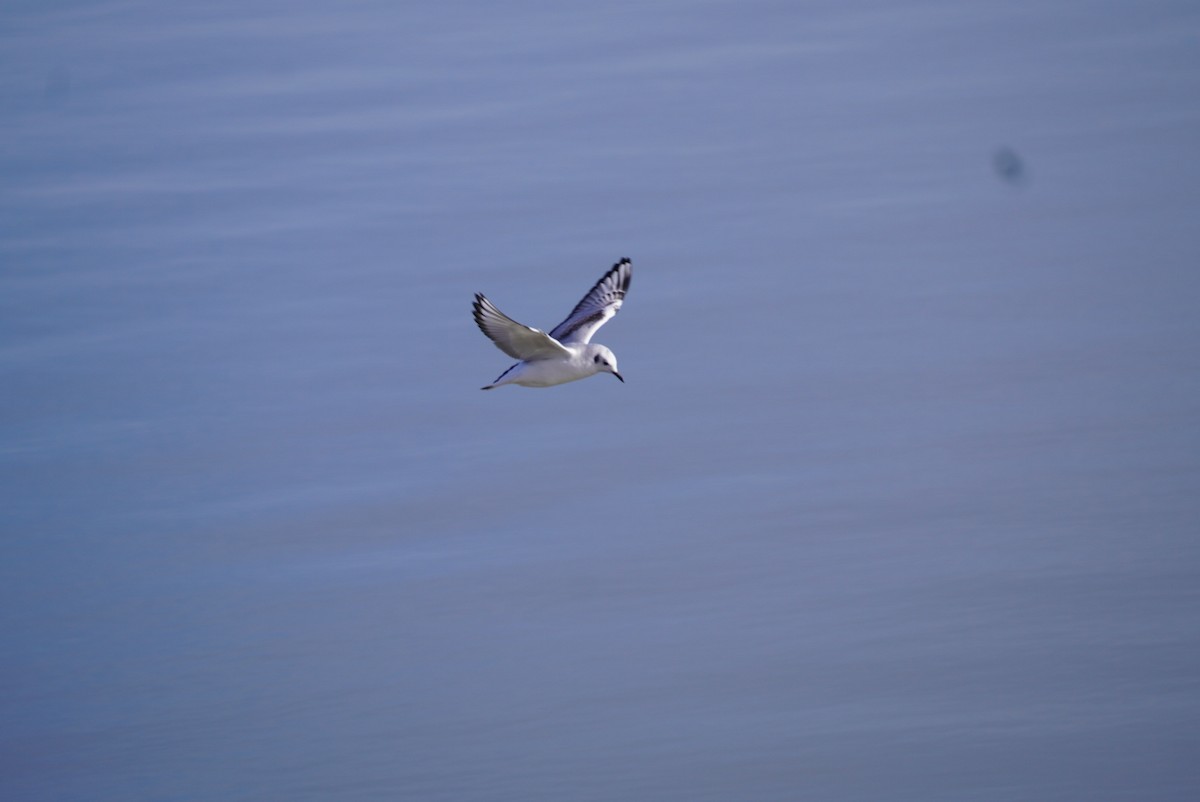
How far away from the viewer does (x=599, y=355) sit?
395 inches

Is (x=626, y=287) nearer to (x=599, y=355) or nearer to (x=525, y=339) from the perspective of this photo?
(x=599, y=355)

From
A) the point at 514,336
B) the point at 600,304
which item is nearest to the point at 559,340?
the point at 600,304

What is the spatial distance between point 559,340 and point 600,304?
49 cm

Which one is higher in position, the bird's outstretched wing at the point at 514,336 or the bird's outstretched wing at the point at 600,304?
the bird's outstretched wing at the point at 600,304

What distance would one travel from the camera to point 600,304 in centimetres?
1078

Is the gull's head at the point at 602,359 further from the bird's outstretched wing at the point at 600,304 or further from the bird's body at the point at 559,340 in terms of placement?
the bird's outstretched wing at the point at 600,304

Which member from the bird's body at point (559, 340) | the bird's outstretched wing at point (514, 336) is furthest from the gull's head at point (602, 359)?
the bird's outstretched wing at point (514, 336)

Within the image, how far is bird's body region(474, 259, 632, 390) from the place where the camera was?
9172mm

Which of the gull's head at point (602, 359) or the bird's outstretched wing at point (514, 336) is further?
the gull's head at point (602, 359)

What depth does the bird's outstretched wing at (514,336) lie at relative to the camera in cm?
899

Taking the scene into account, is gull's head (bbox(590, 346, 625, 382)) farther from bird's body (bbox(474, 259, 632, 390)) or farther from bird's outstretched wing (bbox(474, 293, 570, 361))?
bird's outstretched wing (bbox(474, 293, 570, 361))

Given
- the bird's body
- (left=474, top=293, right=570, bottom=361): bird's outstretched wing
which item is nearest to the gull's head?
the bird's body

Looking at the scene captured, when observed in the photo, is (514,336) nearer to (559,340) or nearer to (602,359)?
(602,359)

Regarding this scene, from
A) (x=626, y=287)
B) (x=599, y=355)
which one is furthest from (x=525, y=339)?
(x=626, y=287)
